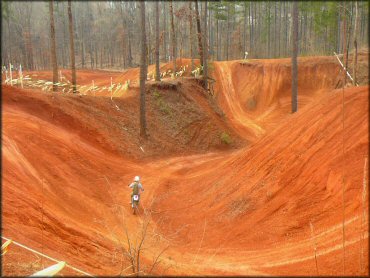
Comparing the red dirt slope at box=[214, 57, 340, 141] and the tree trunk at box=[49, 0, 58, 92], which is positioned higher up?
the tree trunk at box=[49, 0, 58, 92]

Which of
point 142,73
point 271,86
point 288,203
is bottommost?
point 288,203

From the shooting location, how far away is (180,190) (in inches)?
593

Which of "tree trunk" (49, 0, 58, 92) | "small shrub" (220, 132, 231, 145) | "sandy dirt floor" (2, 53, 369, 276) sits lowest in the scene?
"small shrub" (220, 132, 231, 145)

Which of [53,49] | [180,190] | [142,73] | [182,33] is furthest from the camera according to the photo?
[182,33]

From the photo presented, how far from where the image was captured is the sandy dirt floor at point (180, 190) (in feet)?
22.6

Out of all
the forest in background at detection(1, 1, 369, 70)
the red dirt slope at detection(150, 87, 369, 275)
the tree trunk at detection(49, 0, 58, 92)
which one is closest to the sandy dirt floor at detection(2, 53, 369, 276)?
the red dirt slope at detection(150, 87, 369, 275)

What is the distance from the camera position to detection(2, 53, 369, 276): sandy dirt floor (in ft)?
22.6

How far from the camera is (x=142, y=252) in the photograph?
26.7 ft

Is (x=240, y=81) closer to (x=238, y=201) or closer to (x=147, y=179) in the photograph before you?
(x=147, y=179)

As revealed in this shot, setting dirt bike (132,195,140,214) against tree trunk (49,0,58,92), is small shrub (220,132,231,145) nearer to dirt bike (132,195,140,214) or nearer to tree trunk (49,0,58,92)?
tree trunk (49,0,58,92)

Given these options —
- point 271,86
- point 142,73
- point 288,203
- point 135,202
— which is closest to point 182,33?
point 271,86

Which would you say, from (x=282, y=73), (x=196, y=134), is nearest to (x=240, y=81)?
(x=282, y=73)

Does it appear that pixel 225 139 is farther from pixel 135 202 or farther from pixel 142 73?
pixel 135 202

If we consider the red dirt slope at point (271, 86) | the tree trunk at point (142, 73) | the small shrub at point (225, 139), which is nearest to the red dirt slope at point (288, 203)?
the tree trunk at point (142, 73)
